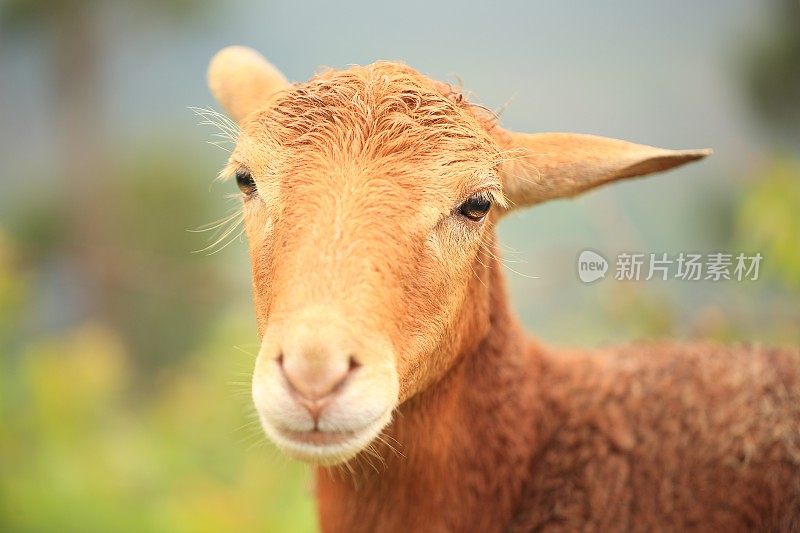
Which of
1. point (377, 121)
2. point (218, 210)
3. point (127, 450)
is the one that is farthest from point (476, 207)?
point (127, 450)

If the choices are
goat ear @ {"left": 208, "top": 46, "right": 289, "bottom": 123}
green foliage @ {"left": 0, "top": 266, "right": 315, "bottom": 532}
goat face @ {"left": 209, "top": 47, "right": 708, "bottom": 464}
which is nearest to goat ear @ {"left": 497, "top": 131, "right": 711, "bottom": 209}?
goat face @ {"left": 209, "top": 47, "right": 708, "bottom": 464}

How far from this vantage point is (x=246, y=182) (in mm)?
3273

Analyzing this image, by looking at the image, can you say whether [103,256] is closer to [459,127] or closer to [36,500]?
[36,500]

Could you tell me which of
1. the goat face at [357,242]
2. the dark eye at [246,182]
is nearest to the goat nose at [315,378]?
the goat face at [357,242]

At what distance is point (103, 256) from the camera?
787 cm

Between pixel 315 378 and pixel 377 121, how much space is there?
4.17 feet

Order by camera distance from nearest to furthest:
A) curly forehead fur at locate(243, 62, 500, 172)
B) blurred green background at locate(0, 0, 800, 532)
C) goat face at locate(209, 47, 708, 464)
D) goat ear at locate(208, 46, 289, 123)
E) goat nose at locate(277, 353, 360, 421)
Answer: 1. goat nose at locate(277, 353, 360, 421)
2. goat face at locate(209, 47, 708, 464)
3. curly forehead fur at locate(243, 62, 500, 172)
4. goat ear at locate(208, 46, 289, 123)
5. blurred green background at locate(0, 0, 800, 532)

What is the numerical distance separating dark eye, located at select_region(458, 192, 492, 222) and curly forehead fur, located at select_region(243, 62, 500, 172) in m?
0.15

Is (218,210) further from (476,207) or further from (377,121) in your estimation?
(476,207)

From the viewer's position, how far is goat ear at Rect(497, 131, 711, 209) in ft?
11.5

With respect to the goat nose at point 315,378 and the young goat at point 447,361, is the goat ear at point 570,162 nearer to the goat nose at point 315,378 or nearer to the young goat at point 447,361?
the young goat at point 447,361

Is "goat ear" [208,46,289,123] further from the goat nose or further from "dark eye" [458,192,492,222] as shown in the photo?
the goat nose

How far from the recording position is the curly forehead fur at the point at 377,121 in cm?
304

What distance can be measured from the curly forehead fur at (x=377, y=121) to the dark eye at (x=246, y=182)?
0.18 metres
